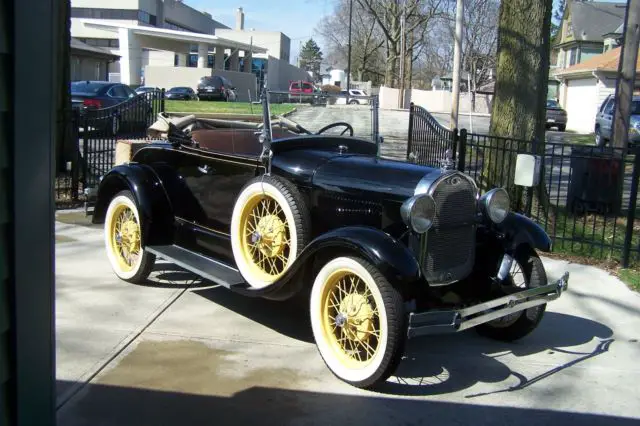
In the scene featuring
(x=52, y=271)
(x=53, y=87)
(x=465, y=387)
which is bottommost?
(x=465, y=387)

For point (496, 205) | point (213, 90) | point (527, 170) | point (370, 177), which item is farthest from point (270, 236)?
point (213, 90)

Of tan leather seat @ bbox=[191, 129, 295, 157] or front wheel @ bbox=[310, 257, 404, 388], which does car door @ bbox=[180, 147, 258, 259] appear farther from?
front wheel @ bbox=[310, 257, 404, 388]

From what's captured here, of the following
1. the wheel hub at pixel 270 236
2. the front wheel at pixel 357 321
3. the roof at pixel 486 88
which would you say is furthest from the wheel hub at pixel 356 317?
the roof at pixel 486 88

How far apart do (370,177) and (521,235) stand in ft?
4.01

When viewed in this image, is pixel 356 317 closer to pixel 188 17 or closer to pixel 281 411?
pixel 281 411

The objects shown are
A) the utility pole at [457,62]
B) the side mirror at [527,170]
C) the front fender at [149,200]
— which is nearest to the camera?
the front fender at [149,200]

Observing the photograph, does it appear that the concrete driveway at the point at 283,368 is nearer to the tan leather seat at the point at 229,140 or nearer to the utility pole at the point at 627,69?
the tan leather seat at the point at 229,140

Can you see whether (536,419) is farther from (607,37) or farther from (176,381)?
(607,37)

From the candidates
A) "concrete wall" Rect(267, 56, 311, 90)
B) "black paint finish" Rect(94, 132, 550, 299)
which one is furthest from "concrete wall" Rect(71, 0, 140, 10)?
"black paint finish" Rect(94, 132, 550, 299)

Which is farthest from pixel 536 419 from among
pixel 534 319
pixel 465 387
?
pixel 534 319

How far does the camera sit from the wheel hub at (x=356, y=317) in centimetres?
412

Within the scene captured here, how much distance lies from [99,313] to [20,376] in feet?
11.0

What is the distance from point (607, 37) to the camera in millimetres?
38750

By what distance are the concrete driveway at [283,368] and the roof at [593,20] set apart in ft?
134
